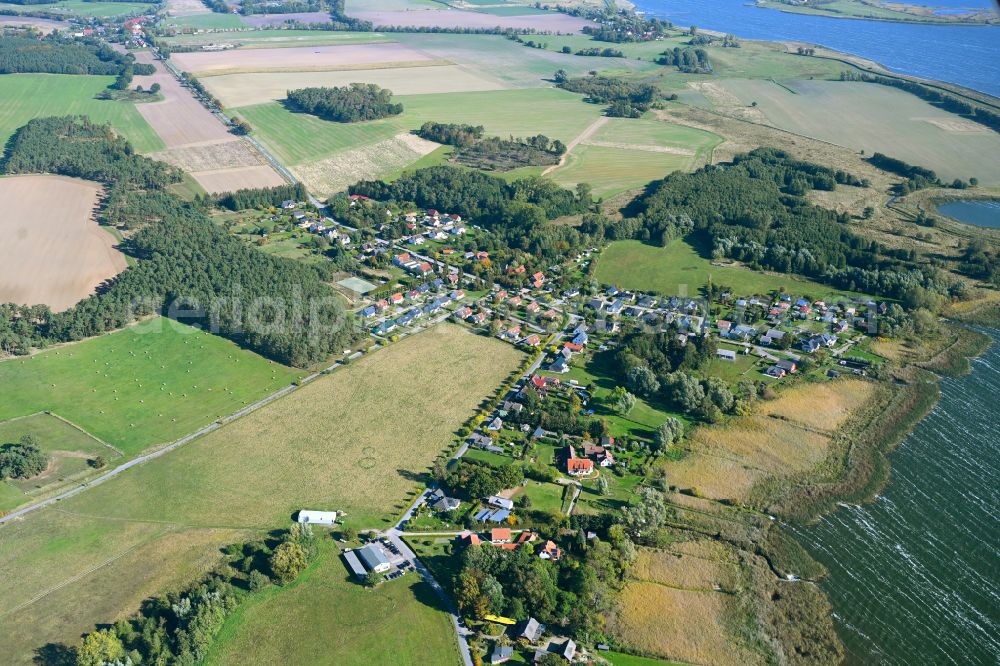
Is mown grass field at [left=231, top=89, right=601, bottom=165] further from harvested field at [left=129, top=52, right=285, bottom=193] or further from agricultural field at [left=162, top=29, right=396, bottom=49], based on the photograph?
agricultural field at [left=162, top=29, right=396, bottom=49]

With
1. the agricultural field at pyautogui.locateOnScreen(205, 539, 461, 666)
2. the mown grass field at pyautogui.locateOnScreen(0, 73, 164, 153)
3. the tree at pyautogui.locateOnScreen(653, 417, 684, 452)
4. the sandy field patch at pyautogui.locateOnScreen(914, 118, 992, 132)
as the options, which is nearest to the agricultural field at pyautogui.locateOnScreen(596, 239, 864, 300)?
the tree at pyautogui.locateOnScreen(653, 417, 684, 452)

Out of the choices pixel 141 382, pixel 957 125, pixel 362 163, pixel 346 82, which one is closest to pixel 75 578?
pixel 141 382

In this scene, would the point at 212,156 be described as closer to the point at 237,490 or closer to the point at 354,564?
the point at 237,490

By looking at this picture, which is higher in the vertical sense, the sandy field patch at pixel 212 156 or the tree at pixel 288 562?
the sandy field patch at pixel 212 156

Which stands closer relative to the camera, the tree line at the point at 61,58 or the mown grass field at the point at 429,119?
the mown grass field at the point at 429,119

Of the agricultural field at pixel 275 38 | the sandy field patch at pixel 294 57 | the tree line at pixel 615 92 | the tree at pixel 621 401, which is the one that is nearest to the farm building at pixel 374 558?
the tree at pixel 621 401

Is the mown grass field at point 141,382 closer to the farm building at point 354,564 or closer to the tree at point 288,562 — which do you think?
the tree at point 288,562

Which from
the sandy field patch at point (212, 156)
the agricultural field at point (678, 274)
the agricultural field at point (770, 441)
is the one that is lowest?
the agricultural field at point (770, 441)

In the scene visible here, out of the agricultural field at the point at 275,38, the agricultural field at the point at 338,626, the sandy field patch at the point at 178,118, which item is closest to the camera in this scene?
the agricultural field at the point at 338,626

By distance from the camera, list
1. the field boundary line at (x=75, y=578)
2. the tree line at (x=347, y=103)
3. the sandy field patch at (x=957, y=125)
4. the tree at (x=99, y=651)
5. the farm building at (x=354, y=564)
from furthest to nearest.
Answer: the tree line at (x=347, y=103) → the sandy field patch at (x=957, y=125) → the farm building at (x=354, y=564) → the field boundary line at (x=75, y=578) → the tree at (x=99, y=651)
